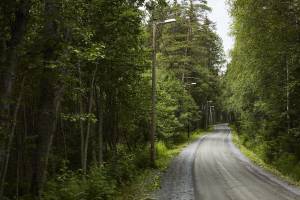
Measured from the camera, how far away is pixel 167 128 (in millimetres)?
34531

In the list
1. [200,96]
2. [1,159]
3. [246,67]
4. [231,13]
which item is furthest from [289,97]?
[200,96]

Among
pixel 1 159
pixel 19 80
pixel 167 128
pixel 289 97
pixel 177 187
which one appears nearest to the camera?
pixel 1 159

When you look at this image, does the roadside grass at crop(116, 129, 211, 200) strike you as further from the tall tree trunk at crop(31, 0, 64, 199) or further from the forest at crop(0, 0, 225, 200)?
the tall tree trunk at crop(31, 0, 64, 199)

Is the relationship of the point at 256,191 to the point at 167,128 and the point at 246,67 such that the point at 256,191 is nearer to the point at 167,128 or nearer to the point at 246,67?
the point at 246,67

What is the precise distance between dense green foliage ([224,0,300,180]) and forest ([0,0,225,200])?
6118 mm

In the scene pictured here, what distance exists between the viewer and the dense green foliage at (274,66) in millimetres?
20181

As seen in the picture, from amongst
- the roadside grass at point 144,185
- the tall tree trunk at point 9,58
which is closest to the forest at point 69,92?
the tall tree trunk at point 9,58

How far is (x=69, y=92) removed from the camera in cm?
1348

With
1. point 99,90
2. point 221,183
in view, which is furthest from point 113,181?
point 99,90

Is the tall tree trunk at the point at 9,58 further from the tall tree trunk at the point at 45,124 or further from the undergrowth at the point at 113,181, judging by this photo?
the undergrowth at the point at 113,181

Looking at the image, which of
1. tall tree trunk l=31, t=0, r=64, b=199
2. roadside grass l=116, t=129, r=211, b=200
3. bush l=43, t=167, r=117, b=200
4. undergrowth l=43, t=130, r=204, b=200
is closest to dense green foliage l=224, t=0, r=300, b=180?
roadside grass l=116, t=129, r=211, b=200

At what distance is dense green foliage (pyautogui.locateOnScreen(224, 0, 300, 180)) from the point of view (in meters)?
20.2

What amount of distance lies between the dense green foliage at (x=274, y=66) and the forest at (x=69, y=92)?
6118 mm

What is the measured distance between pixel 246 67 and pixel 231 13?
3.62 metres
